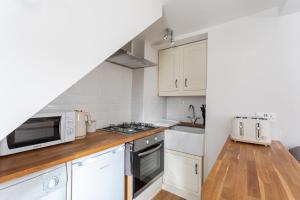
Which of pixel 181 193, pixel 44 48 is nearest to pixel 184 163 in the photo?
pixel 181 193

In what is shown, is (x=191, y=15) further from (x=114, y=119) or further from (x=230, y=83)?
(x=114, y=119)

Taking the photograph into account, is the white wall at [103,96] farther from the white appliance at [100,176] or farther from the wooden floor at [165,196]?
the wooden floor at [165,196]

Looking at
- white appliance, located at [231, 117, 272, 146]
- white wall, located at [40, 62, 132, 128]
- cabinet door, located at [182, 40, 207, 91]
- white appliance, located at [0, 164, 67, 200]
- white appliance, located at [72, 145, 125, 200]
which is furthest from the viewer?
cabinet door, located at [182, 40, 207, 91]

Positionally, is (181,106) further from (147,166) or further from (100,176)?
(100,176)

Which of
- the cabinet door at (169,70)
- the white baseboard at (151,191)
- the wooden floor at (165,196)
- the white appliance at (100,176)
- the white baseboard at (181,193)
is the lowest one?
the wooden floor at (165,196)

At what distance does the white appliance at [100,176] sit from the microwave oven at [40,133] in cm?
29

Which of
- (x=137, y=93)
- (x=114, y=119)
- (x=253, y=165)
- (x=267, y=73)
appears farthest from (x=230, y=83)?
(x=114, y=119)

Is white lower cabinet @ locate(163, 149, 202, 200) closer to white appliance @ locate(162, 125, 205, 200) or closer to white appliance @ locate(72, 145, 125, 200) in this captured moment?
white appliance @ locate(162, 125, 205, 200)

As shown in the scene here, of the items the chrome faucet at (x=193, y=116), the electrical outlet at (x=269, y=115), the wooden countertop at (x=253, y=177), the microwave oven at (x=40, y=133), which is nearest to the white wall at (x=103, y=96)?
the microwave oven at (x=40, y=133)

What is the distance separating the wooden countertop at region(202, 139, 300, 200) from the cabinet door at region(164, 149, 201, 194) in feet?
2.65

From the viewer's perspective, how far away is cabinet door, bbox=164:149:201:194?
1.84 metres

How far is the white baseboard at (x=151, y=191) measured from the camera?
1706 mm

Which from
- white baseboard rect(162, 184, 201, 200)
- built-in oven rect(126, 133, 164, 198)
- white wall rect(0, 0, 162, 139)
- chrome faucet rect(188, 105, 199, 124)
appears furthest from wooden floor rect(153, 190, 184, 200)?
white wall rect(0, 0, 162, 139)

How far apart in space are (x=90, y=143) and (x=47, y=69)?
756 millimetres
